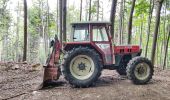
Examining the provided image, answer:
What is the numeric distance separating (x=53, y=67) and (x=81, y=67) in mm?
852

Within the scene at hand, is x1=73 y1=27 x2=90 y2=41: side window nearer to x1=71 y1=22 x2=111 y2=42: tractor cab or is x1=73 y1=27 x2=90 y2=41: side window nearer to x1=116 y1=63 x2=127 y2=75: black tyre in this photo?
x1=71 y1=22 x2=111 y2=42: tractor cab

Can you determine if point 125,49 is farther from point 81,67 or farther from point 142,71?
point 81,67

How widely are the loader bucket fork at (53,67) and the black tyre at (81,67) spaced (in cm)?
38

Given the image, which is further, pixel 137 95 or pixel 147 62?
pixel 147 62

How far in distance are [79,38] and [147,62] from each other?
230 cm

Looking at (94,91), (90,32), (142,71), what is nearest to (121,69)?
(142,71)

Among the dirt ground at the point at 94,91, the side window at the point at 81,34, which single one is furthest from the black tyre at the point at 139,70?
the side window at the point at 81,34

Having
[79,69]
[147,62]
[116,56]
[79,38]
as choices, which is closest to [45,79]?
[79,69]

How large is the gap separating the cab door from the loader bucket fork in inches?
45.9

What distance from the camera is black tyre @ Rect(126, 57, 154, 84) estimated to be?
28.2ft

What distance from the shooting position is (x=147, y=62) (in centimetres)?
895

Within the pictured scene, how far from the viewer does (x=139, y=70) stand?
8.84 meters

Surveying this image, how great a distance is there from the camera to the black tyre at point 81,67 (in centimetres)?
828

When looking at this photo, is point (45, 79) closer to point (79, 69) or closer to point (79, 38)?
point (79, 69)
